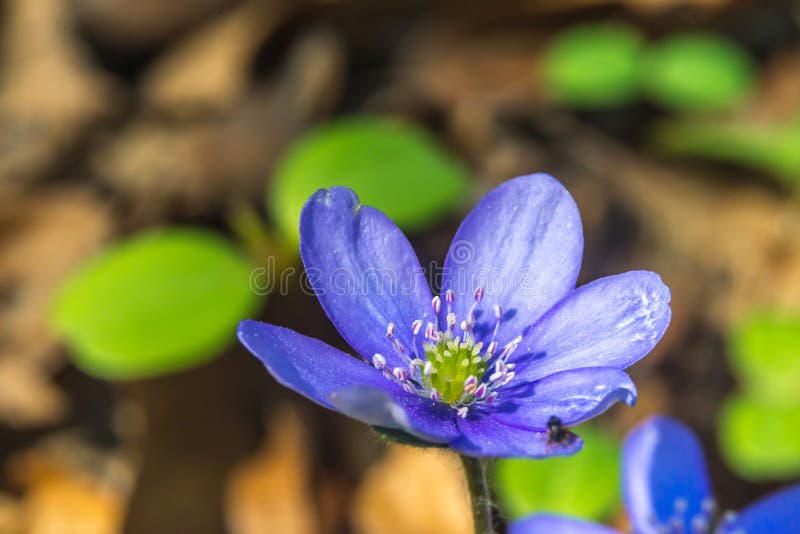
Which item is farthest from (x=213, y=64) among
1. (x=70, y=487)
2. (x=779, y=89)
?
(x=779, y=89)

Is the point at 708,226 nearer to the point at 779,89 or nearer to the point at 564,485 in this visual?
the point at 779,89

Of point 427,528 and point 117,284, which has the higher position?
point 117,284

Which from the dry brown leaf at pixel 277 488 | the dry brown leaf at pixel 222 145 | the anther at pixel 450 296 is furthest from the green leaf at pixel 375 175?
the anther at pixel 450 296

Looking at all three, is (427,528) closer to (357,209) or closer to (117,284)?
(117,284)

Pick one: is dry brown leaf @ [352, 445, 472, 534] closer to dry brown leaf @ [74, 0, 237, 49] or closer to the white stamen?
the white stamen

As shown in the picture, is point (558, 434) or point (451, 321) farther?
point (451, 321)

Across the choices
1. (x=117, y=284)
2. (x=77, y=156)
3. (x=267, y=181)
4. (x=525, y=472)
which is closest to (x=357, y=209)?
(x=525, y=472)
